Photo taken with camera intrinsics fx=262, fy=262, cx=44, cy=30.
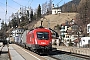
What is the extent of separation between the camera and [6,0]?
36.0m

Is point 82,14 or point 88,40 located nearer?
point 88,40

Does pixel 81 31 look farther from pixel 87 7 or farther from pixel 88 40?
pixel 88 40

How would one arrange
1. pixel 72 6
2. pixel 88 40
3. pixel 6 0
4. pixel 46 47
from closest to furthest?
1. pixel 46 47
2. pixel 6 0
3. pixel 88 40
4. pixel 72 6

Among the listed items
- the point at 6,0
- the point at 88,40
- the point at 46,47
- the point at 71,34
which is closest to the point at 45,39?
the point at 46,47

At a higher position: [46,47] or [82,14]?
[82,14]

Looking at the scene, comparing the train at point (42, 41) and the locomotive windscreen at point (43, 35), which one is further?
the locomotive windscreen at point (43, 35)

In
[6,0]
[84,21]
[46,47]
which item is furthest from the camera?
[84,21]

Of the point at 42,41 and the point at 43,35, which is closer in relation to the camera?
the point at 42,41

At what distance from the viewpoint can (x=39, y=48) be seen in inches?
1244

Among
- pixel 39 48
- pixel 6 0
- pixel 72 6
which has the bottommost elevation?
pixel 39 48

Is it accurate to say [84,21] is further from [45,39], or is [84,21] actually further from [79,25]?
[45,39]

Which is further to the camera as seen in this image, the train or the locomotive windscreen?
the locomotive windscreen

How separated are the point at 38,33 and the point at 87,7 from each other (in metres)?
75.9

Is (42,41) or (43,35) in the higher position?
(43,35)
